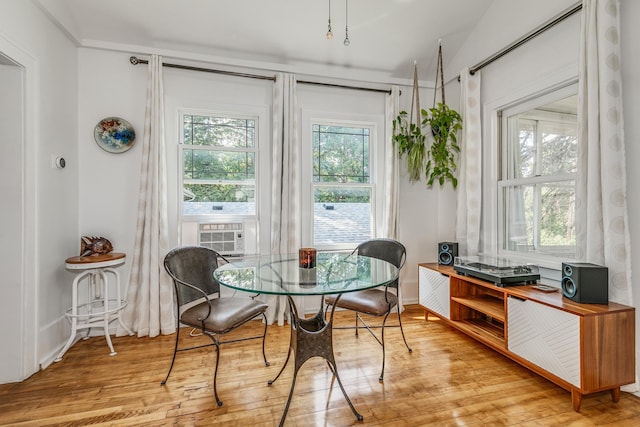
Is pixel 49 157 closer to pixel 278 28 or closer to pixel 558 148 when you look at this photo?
pixel 278 28

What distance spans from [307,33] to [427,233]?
2583 millimetres

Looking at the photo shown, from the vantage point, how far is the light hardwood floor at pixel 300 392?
1.69 m

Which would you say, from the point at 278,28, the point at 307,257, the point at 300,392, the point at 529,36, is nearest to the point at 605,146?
the point at 529,36

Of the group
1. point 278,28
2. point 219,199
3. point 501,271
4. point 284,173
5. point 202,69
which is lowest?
point 501,271

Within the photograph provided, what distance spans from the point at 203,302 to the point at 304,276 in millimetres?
856

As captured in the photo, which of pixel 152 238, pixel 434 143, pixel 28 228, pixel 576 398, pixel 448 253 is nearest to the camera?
pixel 576 398

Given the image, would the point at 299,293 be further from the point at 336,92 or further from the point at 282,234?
the point at 336,92

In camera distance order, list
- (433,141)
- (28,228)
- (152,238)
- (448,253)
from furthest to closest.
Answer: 1. (433,141)
2. (448,253)
3. (152,238)
4. (28,228)

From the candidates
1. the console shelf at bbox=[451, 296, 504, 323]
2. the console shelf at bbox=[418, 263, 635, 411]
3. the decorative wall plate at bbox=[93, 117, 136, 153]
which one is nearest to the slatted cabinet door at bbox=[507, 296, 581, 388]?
the console shelf at bbox=[418, 263, 635, 411]

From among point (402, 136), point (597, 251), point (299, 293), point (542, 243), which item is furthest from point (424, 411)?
point (402, 136)

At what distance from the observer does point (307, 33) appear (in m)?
2.97

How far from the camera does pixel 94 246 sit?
2.62 metres

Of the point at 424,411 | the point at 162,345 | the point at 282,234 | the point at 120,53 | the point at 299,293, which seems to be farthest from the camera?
the point at 282,234

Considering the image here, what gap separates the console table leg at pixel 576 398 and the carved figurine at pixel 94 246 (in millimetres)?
3531
